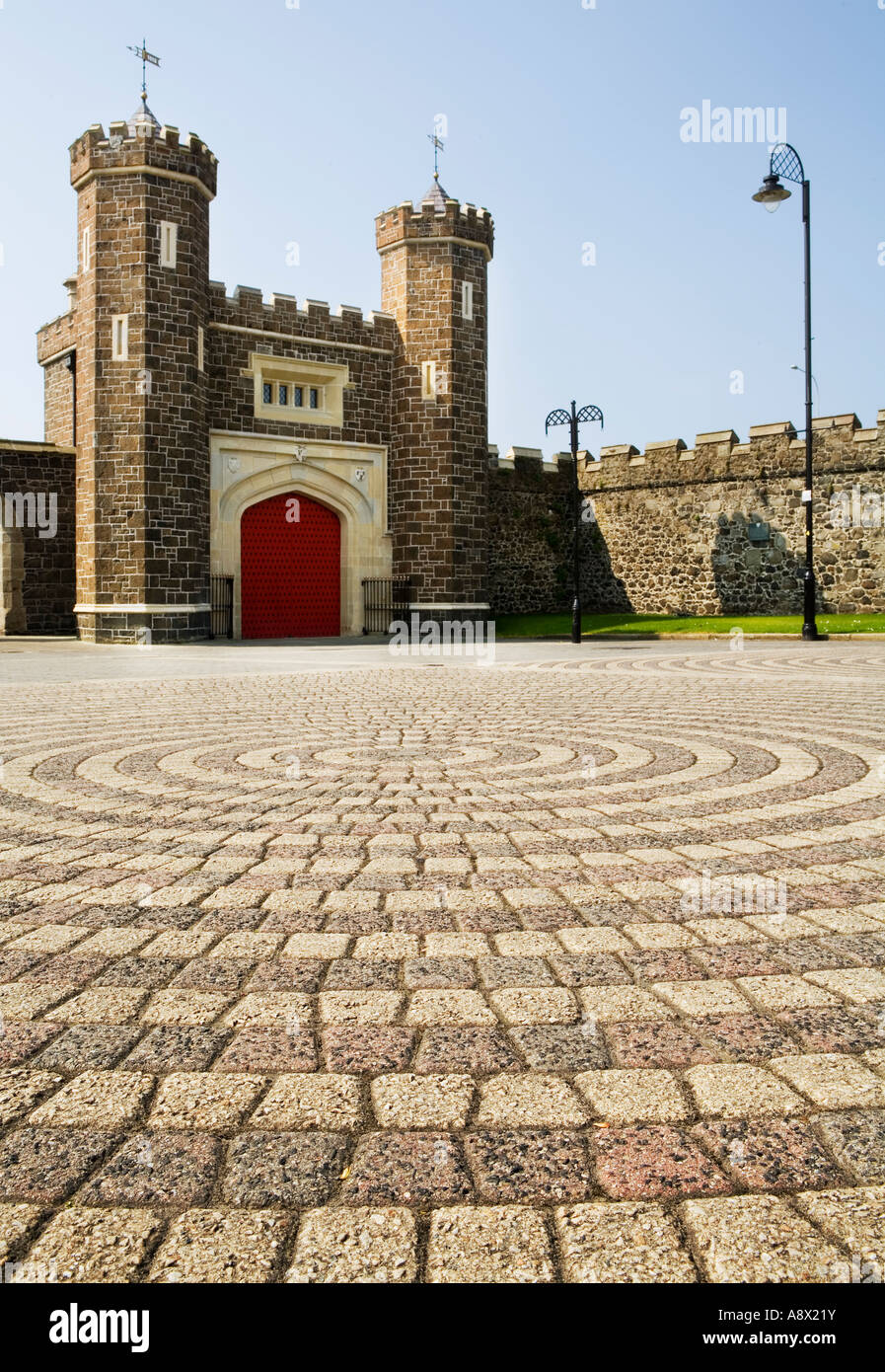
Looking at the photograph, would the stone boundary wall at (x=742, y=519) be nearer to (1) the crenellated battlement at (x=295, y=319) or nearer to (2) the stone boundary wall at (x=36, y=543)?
(1) the crenellated battlement at (x=295, y=319)

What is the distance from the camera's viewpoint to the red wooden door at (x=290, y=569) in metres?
26.0

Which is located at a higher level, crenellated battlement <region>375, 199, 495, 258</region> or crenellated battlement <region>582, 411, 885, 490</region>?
crenellated battlement <region>375, 199, 495, 258</region>

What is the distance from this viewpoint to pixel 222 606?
994 inches

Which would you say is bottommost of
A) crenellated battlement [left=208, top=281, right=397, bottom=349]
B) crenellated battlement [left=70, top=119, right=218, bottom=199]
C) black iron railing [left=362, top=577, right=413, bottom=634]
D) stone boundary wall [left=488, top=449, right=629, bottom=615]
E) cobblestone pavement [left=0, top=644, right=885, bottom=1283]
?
cobblestone pavement [left=0, top=644, right=885, bottom=1283]

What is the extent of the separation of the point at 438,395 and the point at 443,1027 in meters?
25.7

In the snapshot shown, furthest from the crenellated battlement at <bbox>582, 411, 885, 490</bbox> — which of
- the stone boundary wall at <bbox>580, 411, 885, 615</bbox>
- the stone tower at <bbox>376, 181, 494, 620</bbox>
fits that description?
the stone tower at <bbox>376, 181, 494, 620</bbox>

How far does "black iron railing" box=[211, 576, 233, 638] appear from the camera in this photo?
987 inches

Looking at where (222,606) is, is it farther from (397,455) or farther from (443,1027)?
(443,1027)

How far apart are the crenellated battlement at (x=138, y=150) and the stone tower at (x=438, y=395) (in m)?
5.98

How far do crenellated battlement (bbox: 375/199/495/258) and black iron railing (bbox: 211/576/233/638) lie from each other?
9.85 meters

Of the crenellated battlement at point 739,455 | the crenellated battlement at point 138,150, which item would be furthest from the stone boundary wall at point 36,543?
the crenellated battlement at point 739,455

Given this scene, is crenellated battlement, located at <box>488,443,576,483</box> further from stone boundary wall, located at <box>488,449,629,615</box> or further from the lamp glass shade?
the lamp glass shade

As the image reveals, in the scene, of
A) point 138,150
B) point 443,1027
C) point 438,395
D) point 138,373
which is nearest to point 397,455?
point 438,395
